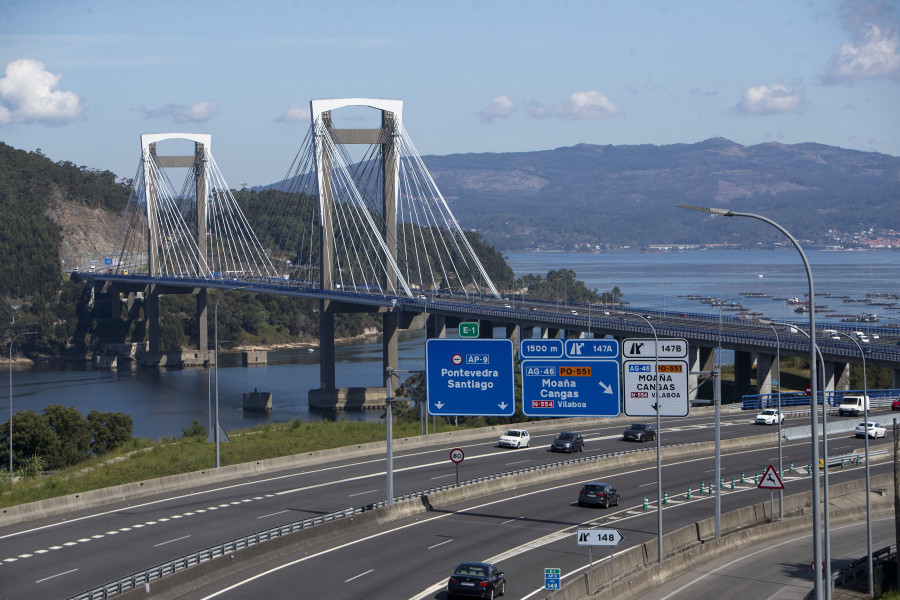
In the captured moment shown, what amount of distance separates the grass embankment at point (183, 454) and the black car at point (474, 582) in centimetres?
1933

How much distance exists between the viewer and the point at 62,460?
58750 mm

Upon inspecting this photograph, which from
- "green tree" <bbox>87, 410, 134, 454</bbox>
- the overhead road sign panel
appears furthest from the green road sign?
"green tree" <bbox>87, 410, 134, 454</bbox>

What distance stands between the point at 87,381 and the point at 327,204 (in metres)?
43.5

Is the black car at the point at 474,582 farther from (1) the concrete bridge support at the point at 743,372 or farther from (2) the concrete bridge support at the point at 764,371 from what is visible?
(1) the concrete bridge support at the point at 743,372

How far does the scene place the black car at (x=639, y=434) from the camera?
182 feet

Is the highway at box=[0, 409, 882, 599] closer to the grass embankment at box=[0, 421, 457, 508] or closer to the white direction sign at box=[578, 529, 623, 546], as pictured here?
the white direction sign at box=[578, 529, 623, 546]

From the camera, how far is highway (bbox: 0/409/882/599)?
2812 centimetres

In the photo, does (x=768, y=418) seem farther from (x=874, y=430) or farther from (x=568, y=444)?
(x=568, y=444)

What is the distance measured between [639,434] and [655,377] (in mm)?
26274

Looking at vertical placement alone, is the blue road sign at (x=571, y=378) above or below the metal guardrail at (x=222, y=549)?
above

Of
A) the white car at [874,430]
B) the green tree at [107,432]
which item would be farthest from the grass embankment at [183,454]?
the white car at [874,430]

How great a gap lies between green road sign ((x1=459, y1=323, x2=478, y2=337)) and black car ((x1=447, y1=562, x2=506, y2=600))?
8241mm

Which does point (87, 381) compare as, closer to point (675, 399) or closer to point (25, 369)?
point (25, 369)

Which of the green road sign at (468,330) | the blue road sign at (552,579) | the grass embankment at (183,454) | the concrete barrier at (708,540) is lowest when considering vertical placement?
the concrete barrier at (708,540)
